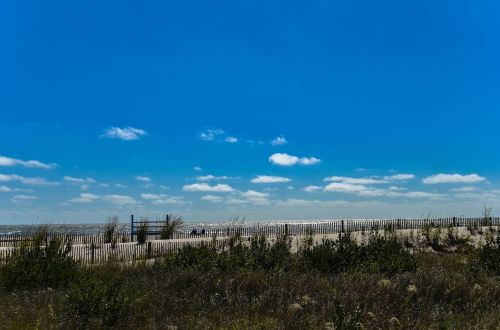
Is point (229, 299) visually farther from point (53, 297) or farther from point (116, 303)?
point (53, 297)

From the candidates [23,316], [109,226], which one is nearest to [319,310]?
[23,316]

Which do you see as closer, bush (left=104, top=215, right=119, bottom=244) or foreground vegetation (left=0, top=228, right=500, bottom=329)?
foreground vegetation (left=0, top=228, right=500, bottom=329)

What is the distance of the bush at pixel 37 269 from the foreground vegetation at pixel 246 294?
2 centimetres

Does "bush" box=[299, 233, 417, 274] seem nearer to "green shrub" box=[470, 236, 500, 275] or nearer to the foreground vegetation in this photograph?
the foreground vegetation

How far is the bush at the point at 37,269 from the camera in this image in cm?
1056

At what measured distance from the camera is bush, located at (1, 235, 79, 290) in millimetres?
10562

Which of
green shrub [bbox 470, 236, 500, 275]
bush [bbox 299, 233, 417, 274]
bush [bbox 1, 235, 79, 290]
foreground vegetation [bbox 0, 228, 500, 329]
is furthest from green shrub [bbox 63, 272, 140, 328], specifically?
green shrub [bbox 470, 236, 500, 275]

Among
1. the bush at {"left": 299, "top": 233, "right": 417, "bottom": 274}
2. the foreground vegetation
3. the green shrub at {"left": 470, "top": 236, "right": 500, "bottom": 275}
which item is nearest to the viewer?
the foreground vegetation

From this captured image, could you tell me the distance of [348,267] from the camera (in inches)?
514

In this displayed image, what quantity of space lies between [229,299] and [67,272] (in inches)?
169

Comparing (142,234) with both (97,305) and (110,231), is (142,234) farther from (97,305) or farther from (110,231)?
(97,305)

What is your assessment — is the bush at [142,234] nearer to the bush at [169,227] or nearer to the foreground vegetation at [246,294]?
the bush at [169,227]

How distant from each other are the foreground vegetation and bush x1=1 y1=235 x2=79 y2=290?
0.8 inches

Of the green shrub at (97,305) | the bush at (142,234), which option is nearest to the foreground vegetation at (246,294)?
the green shrub at (97,305)
